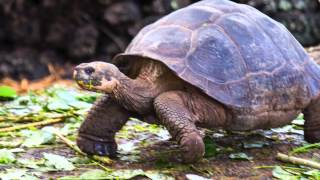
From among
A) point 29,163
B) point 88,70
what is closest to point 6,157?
point 29,163

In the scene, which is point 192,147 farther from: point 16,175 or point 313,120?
point 313,120

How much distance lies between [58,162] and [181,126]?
2.08 feet

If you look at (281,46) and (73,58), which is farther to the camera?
(73,58)

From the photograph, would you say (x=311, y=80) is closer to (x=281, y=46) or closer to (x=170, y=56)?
(x=281, y=46)

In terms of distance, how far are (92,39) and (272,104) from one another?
21.2 feet

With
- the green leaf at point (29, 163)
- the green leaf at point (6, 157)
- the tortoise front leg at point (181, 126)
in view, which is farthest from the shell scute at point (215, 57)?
the green leaf at point (6, 157)

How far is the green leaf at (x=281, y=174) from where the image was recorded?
2738mm

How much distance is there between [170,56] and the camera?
2.76 meters

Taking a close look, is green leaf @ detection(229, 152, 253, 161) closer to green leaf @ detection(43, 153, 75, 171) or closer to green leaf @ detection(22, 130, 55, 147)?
green leaf @ detection(43, 153, 75, 171)

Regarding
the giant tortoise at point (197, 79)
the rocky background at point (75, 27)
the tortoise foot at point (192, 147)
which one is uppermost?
the giant tortoise at point (197, 79)

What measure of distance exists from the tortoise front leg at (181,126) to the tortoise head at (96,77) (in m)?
0.23

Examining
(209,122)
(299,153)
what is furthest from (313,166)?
(209,122)

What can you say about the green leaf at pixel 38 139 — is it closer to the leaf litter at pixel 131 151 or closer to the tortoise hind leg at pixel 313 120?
the leaf litter at pixel 131 151

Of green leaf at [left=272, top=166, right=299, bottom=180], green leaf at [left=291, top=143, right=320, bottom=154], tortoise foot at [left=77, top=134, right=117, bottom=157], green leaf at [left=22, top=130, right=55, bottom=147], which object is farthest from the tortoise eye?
green leaf at [left=291, top=143, right=320, bottom=154]
